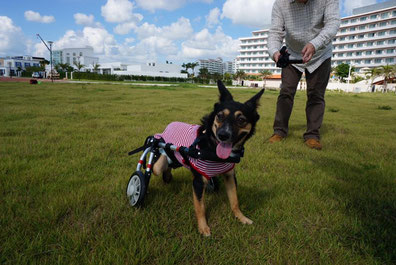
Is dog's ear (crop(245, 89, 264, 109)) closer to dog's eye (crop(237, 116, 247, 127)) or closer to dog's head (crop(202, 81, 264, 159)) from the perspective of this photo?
dog's head (crop(202, 81, 264, 159))

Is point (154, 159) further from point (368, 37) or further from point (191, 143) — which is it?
point (368, 37)

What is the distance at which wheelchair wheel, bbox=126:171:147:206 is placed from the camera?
2418 millimetres

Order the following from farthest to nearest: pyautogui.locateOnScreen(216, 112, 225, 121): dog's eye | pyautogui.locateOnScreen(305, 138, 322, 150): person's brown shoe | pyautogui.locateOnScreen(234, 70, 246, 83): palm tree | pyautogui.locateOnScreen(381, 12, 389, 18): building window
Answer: pyautogui.locateOnScreen(234, 70, 246, 83): palm tree, pyautogui.locateOnScreen(381, 12, 389, 18): building window, pyautogui.locateOnScreen(305, 138, 322, 150): person's brown shoe, pyautogui.locateOnScreen(216, 112, 225, 121): dog's eye

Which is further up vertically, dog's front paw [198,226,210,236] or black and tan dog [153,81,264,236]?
black and tan dog [153,81,264,236]

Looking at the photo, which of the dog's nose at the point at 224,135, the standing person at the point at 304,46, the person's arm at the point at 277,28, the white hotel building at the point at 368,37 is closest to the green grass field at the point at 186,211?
the dog's nose at the point at 224,135

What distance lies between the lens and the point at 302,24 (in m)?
4.93

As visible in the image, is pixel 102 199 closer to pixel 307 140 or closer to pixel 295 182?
pixel 295 182

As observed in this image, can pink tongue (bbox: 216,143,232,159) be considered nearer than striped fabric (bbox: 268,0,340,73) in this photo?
Yes

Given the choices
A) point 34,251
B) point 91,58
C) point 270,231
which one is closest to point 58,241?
point 34,251

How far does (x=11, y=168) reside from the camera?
3340mm

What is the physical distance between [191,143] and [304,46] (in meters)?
3.69

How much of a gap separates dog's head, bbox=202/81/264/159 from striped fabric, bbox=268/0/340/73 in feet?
8.80

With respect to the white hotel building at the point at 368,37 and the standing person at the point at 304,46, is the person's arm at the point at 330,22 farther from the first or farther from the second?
the white hotel building at the point at 368,37

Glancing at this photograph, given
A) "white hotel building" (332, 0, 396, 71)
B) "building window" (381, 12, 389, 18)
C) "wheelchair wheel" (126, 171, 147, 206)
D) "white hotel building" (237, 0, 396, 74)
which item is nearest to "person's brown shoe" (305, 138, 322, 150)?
"wheelchair wheel" (126, 171, 147, 206)
